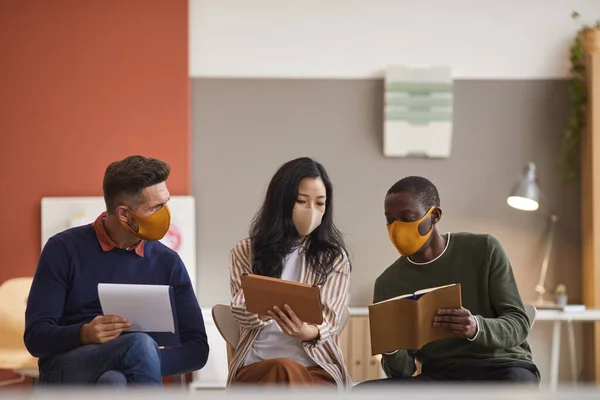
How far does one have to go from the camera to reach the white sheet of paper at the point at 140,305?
264 centimetres

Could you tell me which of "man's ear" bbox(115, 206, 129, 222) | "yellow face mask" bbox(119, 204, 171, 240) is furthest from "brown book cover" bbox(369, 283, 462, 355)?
"man's ear" bbox(115, 206, 129, 222)

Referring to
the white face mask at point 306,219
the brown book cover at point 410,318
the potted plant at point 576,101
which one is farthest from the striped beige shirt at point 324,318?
the potted plant at point 576,101

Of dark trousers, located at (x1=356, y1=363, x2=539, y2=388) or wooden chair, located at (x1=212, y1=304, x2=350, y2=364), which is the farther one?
wooden chair, located at (x1=212, y1=304, x2=350, y2=364)

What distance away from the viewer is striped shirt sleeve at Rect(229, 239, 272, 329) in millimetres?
2947

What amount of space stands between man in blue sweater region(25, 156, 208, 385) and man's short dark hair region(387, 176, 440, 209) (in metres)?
0.85

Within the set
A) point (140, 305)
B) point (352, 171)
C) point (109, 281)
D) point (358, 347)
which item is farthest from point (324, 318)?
point (352, 171)

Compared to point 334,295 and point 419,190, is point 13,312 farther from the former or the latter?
point 419,190

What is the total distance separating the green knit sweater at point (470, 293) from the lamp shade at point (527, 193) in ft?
7.57

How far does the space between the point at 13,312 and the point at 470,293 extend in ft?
9.76

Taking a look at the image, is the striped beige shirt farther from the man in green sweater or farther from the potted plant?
the potted plant

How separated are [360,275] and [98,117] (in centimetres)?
203

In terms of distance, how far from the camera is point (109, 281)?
2.87m

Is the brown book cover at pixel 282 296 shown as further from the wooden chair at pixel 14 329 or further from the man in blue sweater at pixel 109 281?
the wooden chair at pixel 14 329

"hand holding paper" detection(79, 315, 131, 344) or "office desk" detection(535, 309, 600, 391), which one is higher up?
"hand holding paper" detection(79, 315, 131, 344)
